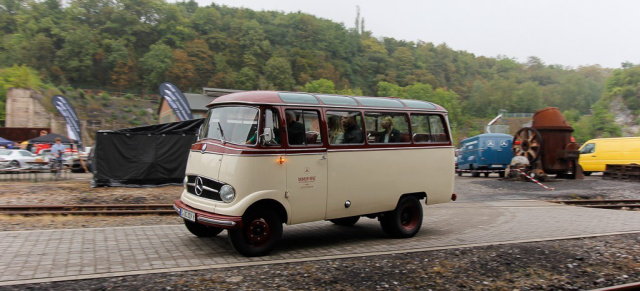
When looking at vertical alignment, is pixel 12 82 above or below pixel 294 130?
above

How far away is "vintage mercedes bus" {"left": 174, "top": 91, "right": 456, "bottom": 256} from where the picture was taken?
22.0 ft

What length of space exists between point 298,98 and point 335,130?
0.84m

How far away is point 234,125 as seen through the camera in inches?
279

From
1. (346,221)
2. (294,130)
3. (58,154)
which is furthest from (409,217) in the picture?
(58,154)

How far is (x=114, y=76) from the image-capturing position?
99375mm

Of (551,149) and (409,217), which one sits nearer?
(409,217)

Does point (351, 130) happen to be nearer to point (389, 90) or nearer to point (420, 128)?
point (420, 128)

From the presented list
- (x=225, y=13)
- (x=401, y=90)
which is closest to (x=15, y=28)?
(x=225, y=13)

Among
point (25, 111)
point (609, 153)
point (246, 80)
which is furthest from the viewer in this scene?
point (246, 80)

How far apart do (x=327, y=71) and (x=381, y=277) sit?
108901 mm

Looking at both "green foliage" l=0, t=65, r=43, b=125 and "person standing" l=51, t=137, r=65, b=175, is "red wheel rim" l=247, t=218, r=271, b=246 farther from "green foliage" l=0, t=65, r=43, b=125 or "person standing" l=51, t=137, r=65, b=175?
"green foliage" l=0, t=65, r=43, b=125

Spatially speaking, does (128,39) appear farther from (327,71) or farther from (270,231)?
Answer: (270,231)

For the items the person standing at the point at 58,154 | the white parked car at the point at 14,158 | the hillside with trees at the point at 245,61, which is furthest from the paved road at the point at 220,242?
the hillside with trees at the point at 245,61

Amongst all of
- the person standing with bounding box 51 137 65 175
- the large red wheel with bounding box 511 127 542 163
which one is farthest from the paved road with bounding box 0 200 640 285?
the person standing with bounding box 51 137 65 175
